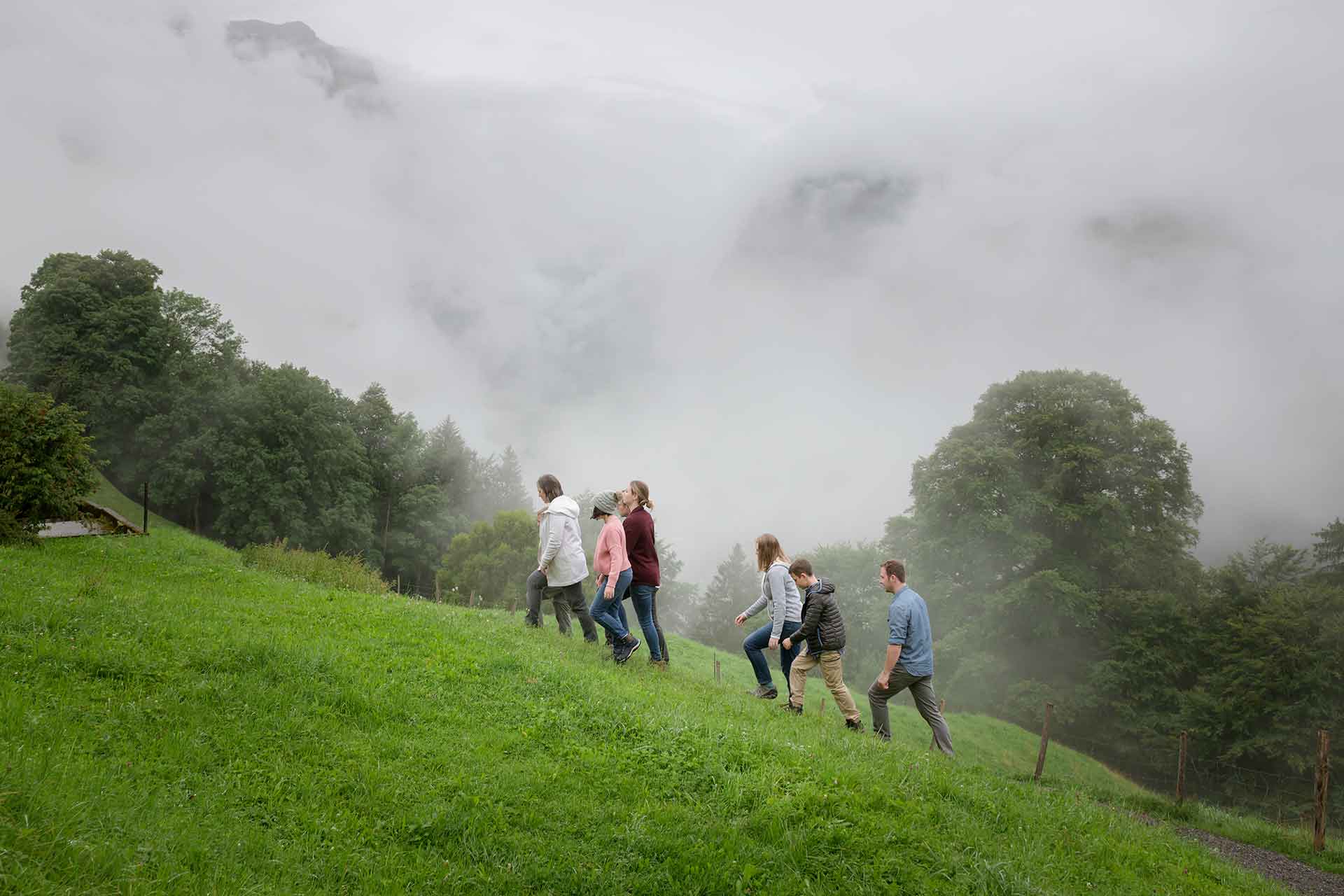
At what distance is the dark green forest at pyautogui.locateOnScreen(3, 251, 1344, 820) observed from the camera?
107 ft

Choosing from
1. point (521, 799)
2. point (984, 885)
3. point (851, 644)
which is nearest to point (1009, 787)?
point (984, 885)

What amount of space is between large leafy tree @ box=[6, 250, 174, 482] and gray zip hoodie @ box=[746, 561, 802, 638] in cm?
4616

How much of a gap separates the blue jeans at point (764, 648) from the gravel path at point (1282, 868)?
257 inches

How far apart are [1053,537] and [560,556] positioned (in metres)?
34.5

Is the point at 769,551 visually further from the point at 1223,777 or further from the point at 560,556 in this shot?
the point at 1223,777

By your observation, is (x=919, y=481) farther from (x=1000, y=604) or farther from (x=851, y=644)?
(x=851, y=644)

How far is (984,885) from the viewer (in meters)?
5.70

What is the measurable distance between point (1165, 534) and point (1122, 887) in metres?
36.9

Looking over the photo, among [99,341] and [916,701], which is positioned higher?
[99,341]

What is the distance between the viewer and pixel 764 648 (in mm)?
11375

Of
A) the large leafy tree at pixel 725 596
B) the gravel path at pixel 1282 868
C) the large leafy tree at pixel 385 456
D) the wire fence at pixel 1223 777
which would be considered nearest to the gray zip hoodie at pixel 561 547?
the gravel path at pixel 1282 868

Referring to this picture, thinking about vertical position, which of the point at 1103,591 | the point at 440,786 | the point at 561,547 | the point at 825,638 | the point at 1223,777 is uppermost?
the point at 1103,591

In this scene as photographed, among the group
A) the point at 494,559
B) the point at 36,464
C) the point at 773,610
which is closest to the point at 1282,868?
the point at 773,610

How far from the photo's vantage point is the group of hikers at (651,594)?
1030 cm
